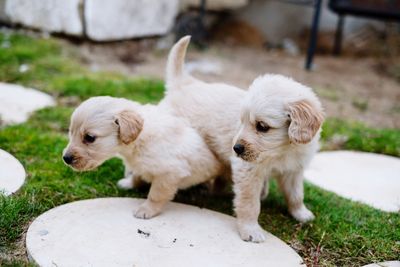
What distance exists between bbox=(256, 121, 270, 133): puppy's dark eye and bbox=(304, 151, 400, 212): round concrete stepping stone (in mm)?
1212

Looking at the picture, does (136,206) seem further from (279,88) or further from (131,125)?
(279,88)

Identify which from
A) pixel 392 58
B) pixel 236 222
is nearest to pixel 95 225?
pixel 236 222

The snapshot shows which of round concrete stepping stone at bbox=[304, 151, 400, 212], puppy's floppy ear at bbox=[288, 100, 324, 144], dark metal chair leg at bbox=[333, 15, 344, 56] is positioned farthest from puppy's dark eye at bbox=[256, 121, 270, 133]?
dark metal chair leg at bbox=[333, 15, 344, 56]

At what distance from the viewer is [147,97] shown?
17.6 feet

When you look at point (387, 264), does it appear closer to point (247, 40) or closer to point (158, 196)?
point (158, 196)

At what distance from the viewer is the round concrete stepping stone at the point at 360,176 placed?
151 inches

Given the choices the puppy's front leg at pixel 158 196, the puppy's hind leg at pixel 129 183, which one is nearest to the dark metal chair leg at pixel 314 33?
the puppy's hind leg at pixel 129 183

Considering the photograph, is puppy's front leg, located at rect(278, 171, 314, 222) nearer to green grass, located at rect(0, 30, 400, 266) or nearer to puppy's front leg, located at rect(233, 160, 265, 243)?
green grass, located at rect(0, 30, 400, 266)

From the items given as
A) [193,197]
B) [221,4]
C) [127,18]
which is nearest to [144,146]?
[193,197]

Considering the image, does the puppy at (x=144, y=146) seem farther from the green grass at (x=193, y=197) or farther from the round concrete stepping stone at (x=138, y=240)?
the green grass at (x=193, y=197)

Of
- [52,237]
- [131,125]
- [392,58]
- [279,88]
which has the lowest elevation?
[392,58]

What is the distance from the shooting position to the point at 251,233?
304 centimetres

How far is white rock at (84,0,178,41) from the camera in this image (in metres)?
6.45

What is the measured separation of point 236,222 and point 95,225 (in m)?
0.86
